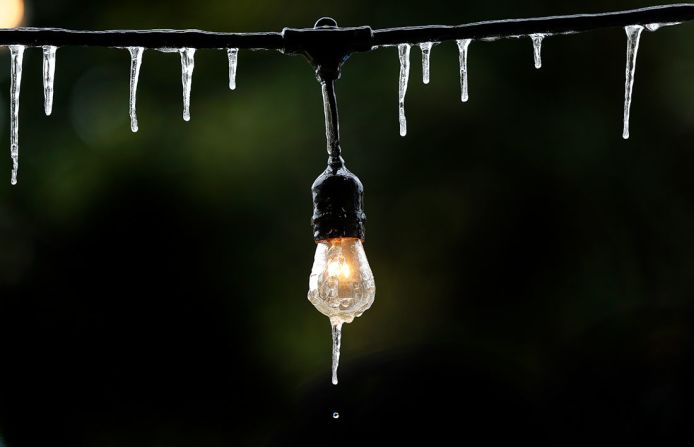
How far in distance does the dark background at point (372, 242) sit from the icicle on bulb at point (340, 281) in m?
2.47

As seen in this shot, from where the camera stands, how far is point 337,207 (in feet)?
3.67

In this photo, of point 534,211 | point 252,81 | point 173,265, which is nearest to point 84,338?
point 173,265

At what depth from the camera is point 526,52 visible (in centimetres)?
367

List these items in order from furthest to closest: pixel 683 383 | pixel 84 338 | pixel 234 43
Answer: pixel 84 338 < pixel 683 383 < pixel 234 43

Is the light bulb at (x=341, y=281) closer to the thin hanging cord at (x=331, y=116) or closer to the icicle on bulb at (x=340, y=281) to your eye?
the icicle on bulb at (x=340, y=281)

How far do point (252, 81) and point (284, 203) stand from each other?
504 millimetres

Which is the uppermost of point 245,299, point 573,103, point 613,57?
point 613,57

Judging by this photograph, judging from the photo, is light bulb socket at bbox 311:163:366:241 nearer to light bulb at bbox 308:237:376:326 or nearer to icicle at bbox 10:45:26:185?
light bulb at bbox 308:237:376:326

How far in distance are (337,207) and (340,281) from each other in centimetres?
9

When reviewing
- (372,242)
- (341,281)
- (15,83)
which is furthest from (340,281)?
(372,242)

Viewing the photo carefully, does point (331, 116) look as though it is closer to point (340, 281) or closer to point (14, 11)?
point (340, 281)

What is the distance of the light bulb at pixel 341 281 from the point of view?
111cm

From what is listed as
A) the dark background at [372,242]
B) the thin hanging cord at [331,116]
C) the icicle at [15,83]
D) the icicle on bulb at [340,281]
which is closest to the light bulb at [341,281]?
the icicle on bulb at [340,281]

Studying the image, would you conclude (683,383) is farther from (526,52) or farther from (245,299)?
(245,299)
